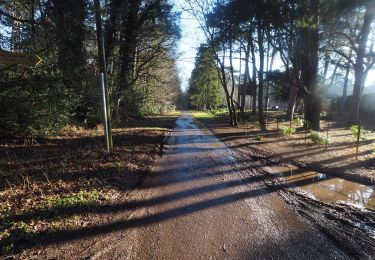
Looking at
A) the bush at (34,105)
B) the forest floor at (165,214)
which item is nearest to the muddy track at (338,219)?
the forest floor at (165,214)

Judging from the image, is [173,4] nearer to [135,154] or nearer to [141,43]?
[141,43]

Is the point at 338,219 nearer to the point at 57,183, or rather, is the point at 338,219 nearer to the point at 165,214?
the point at 165,214

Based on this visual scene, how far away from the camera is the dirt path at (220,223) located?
15.1 ft

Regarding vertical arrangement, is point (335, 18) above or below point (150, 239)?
above

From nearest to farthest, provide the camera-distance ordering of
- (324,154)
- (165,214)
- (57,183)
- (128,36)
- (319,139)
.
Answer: (165,214)
(57,183)
(324,154)
(319,139)
(128,36)

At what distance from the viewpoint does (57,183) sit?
7.57 m

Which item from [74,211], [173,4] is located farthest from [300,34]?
[74,211]

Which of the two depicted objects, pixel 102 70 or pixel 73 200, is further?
pixel 102 70

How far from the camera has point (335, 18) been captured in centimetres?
1555

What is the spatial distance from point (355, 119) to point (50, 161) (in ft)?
75.8

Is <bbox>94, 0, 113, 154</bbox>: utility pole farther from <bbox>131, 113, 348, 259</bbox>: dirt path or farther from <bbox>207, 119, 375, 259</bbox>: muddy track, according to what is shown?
<bbox>207, 119, 375, 259</bbox>: muddy track

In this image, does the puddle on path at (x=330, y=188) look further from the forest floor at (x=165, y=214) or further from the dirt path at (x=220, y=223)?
the dirt path at (x=220, y=223)

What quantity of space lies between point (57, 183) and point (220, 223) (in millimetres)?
4031

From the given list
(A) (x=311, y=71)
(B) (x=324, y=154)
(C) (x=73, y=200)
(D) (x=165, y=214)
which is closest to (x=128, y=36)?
(A) (x=311, y=71)
